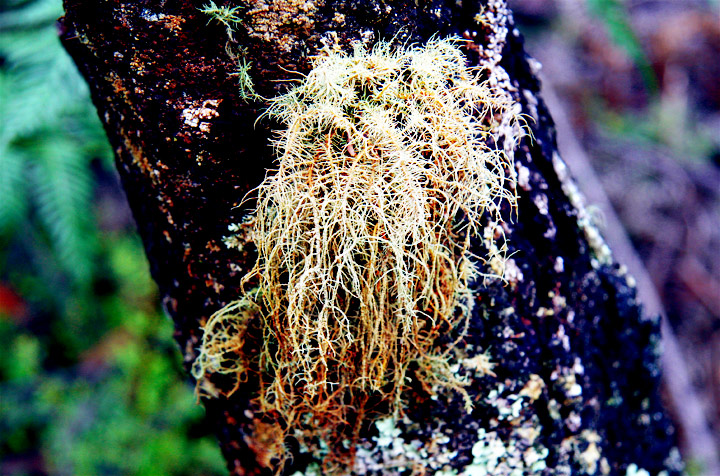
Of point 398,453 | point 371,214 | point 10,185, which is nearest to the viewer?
point 371,214

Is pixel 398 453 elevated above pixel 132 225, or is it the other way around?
pixel 132 225

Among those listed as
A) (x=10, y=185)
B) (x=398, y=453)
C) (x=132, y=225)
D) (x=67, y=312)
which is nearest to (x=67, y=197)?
(x=10, y=185)

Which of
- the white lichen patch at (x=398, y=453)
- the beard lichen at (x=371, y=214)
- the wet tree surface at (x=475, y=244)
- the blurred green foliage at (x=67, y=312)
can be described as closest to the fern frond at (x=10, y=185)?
the blurred green foliage at (x=67, y=312)

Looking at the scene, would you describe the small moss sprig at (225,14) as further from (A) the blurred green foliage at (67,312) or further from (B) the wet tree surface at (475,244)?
(A) the blurred green foliage at (67,312)

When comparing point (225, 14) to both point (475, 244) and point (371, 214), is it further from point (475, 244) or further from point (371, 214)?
point (475, 244)

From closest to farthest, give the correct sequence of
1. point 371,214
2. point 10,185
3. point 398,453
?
point 371,214 → point 398,453 → point 10,185

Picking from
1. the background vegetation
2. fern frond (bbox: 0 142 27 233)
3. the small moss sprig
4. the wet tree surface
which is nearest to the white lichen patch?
the wet tree surface

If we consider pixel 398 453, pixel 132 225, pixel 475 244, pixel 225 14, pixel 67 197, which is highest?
pixel 132 225
